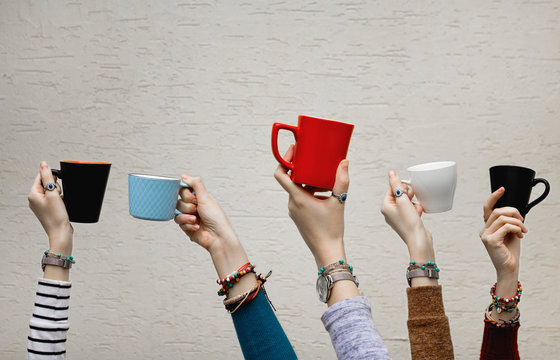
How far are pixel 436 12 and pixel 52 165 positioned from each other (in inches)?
55.9

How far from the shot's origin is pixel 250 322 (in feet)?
2.80

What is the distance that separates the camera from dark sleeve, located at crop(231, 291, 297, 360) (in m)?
0.84

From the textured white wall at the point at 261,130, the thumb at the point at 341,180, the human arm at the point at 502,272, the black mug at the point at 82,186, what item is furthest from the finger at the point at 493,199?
the textured white wall at the point at 261,130

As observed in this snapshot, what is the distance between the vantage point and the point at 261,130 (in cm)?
189

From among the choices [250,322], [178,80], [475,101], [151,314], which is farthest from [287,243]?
[250,322]

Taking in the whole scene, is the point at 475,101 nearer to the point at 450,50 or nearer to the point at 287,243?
the point at 450,50

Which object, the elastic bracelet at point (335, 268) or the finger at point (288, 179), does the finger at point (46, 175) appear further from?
the elastic bracelet at point (335, 268)

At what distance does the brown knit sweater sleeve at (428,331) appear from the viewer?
0.89 metres

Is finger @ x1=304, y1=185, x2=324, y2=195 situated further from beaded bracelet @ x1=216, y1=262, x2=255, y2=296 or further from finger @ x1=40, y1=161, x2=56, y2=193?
finger @ x1=40, y1=161, x2=56, y2=193

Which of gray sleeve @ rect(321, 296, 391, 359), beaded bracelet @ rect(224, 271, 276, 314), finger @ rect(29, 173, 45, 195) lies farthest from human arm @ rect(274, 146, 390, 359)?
finger @ rect(29, 173, 45, 195)

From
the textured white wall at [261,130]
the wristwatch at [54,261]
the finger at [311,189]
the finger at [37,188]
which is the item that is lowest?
the wristwatch at [54,261]

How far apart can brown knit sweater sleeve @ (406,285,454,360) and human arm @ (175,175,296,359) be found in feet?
0.66

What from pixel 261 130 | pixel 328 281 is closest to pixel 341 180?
pixel 328 281

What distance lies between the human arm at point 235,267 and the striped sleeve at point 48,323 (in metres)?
0.25
